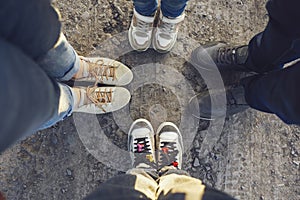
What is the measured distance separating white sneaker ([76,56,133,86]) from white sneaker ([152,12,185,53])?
17cm

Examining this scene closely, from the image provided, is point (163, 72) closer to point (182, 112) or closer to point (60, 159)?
point (182, 112)

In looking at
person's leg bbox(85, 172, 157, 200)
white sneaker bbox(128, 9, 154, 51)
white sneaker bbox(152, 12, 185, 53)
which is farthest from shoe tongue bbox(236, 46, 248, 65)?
person's leg bbox(85, 172, 157, 200)

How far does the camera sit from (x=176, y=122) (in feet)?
5.15

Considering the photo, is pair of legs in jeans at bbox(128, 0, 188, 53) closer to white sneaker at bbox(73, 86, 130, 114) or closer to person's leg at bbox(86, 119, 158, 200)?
white sneaker at bbox(73, 86, 130, 114)

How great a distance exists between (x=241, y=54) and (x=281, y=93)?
389mm

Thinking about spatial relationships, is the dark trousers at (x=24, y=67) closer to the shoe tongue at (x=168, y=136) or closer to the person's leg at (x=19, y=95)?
the person's leg at (x=19, y=95)

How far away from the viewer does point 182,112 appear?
5.15ft

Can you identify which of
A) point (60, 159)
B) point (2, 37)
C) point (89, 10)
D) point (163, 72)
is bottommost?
Result: point (60, 159)

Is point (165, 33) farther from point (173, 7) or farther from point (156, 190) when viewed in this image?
point (156, 190)

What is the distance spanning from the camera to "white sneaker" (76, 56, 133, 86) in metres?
1.42

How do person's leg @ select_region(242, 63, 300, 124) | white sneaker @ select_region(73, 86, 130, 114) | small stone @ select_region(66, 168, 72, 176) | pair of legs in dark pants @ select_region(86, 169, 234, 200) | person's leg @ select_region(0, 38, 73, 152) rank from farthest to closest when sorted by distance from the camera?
small stone @ select_region(66, 168, 72, 176) < white sneaker @ select_region(73, 86, 130, 114) < person's leg @ select_region(242, 63, 300, 124) < pair of legs in dark pants @ select_region(86, 169, 234, 200) < person's leg @ select_region(0, 38, 73, 152)

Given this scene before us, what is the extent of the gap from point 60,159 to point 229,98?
0.78 m

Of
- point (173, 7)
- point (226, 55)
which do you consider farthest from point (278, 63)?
point (173, 7)

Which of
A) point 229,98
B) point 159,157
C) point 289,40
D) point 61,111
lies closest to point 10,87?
point 61,111
